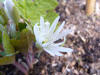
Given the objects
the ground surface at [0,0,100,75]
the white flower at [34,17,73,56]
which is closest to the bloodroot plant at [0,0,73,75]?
the white flower at [34,17,73,56]

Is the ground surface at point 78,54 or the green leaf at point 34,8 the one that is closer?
the green leaf at point 34,8

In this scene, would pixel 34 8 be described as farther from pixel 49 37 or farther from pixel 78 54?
pixel 78 54

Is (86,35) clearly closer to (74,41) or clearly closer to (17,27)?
(74,41)

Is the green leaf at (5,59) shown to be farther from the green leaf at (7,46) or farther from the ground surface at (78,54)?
the ground surface at (78,54)

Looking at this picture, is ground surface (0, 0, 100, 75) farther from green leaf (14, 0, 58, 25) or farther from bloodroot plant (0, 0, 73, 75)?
green leaf (14, 0, 58, 25)

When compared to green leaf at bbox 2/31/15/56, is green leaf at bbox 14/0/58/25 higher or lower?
higher

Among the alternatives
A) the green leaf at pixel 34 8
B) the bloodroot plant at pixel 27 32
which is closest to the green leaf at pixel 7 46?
the bloodroot plant at pixel 27 32

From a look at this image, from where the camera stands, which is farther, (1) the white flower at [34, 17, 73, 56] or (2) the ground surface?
(2) the ground surface

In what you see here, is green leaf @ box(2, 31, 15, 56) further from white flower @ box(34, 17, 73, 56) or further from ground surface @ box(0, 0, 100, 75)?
ground surface @ box(0, 0, 100, 75)
